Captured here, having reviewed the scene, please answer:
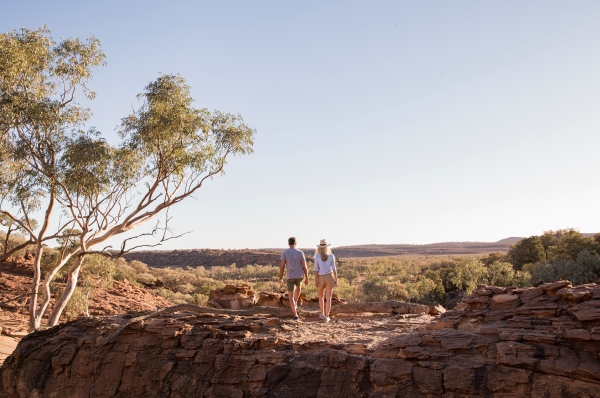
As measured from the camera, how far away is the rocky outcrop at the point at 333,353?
6.17 metres

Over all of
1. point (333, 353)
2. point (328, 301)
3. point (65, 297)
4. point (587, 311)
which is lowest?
point (333, 353)

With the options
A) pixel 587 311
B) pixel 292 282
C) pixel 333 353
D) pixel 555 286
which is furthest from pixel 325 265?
pixel 587 311

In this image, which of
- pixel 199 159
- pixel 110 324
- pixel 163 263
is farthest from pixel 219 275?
pixel 110 324

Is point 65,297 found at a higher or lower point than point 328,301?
lower

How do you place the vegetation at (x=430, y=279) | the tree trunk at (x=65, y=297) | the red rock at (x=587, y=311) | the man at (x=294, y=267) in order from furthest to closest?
the vegetation at (x=430, y=279) < the tree trunk at (x=65, y=297) < the man at (x=294, y=267) < the red rock at (x=587, y=311)

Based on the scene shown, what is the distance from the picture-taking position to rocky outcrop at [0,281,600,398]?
6.17 m

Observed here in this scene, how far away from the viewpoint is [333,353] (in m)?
7.49

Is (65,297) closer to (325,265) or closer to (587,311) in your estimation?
(325,265)

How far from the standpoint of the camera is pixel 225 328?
9.01 m

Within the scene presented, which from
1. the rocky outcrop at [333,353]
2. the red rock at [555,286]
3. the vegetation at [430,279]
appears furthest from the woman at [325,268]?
the vegetation at [430,279]

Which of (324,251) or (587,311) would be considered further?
(324,251)

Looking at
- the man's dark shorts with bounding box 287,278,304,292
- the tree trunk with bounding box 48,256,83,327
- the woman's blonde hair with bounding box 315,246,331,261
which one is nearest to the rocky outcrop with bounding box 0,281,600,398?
the man's dark shorts with bounding box 287,278,304,292

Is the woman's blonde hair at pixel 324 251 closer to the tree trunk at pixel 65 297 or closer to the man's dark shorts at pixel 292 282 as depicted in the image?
the man's dark shorts at pixel 292 282

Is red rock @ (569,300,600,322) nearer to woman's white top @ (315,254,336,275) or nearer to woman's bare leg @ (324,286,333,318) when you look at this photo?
woman's white top @ (315,254,336,275)
